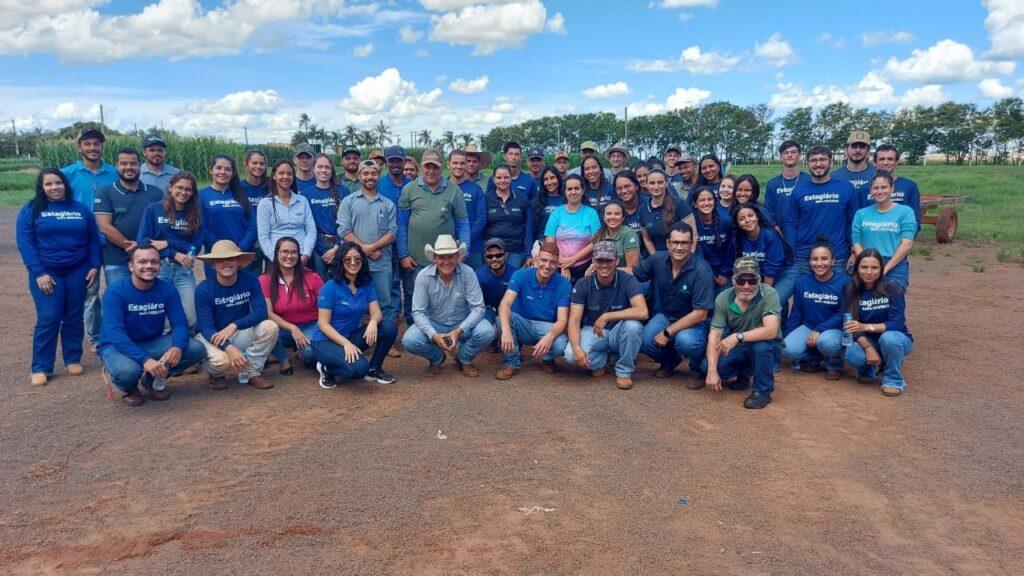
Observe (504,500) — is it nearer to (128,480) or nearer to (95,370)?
(128,480)

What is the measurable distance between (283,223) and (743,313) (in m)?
4.34

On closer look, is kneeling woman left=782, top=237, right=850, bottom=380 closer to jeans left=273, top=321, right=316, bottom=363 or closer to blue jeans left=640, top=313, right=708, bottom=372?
blue jeans left=640, top=313, right=708, bottom=372

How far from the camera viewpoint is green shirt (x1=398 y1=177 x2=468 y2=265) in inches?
269

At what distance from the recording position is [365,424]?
16.7ft

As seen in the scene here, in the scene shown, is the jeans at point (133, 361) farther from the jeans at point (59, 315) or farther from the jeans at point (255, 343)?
the jeans at point (59, 315)

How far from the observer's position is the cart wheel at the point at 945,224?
47.1ft

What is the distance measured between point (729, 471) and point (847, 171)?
406 centimetres

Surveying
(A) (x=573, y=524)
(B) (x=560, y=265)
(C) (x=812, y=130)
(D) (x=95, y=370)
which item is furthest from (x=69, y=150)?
(C) (x=812, y=130)

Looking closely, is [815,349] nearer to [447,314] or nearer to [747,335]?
[747,335]

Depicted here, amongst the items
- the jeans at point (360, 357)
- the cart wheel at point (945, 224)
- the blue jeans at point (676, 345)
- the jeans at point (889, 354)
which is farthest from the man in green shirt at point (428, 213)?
the cart wheel at point (945, 224)

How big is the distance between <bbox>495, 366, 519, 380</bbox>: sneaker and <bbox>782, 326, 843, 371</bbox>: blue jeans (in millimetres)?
2528

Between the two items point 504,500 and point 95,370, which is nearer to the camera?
point 504,500

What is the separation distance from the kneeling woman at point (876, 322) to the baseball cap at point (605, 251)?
2.11m

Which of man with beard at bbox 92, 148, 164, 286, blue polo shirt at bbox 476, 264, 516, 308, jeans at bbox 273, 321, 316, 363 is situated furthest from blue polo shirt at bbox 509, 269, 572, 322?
man with beard at bbox 92, 148, 164, 286
